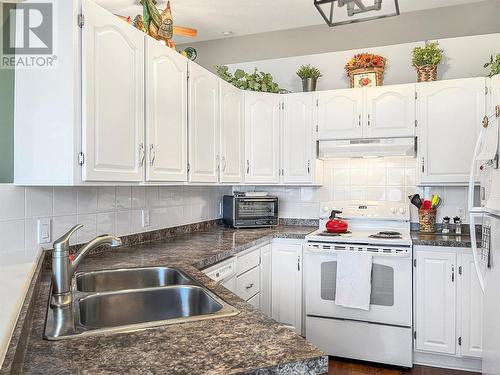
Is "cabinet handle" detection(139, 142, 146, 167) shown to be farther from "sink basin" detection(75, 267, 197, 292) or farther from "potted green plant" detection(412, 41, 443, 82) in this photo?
"potted green plant" detection(412, 41, 443, 82)

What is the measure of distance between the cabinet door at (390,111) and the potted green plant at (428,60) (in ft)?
0.46

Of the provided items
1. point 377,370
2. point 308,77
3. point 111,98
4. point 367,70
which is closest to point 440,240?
point 377,370

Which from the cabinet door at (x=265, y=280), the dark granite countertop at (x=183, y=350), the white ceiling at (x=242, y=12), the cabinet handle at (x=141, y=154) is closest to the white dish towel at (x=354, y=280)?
the cabinet door at (x=265, y=280)

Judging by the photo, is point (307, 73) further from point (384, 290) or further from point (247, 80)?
point (384, 290)

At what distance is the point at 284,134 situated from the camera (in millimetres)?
3494

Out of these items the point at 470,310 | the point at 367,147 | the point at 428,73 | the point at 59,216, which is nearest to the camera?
the point at 59,216

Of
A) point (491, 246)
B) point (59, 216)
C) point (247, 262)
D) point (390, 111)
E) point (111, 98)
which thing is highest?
point (390, 111)

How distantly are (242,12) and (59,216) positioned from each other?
2402 millimetres

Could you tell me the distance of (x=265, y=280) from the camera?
3.02 meters

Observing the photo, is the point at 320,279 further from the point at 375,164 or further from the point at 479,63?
the point at 479,63

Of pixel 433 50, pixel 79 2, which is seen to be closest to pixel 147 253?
pixel 79 2

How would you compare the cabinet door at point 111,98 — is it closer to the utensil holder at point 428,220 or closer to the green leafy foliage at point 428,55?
the green leafy foliage at point 428,55

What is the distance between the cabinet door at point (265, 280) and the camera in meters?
2.97

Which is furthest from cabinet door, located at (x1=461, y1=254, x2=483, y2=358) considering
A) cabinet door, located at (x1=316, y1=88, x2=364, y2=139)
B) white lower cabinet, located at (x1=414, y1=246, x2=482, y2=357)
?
cabinet door, located at (x1=316, y1=88, x2=364, y2=139)
